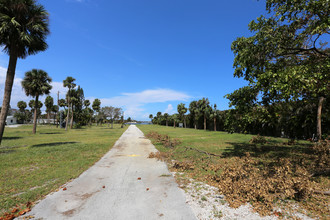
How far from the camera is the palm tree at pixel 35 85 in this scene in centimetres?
2529

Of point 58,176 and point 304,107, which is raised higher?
point 304,107

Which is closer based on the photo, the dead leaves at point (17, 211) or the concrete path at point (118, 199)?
the dead leaves at point (17, 211)

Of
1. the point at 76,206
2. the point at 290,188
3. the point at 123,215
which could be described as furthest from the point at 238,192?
the point at 76,206

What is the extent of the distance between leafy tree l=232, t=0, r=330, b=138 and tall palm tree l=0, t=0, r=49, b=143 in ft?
44.7

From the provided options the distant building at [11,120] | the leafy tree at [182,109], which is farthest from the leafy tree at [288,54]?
the distant building at [11,120]

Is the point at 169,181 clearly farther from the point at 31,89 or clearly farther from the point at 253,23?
the point at 31,89

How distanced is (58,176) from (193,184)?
16.7ft

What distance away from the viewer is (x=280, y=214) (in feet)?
11.2

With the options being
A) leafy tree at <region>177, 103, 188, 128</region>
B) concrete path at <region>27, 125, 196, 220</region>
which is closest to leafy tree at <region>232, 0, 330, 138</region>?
concrete path at <region>27, 125, 196, 220</region>

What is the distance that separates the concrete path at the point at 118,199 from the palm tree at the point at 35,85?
2674cm

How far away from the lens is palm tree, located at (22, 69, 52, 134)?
25.3 m

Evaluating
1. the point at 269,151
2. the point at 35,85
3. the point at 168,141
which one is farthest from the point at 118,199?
the point at 35,85

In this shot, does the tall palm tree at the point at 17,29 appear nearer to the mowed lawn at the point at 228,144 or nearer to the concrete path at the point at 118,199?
the concrete path at the point at 118,199

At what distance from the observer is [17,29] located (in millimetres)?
10352
